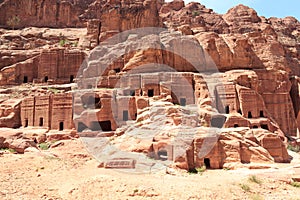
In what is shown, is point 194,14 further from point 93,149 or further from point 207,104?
point 93,149

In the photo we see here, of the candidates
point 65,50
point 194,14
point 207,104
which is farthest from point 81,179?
point 194,14

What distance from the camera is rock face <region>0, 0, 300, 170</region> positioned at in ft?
72.1

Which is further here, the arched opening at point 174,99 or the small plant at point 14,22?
the small plant at point 14,22

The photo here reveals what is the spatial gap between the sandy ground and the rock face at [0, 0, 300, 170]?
7.42 feet

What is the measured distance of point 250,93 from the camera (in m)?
30.2

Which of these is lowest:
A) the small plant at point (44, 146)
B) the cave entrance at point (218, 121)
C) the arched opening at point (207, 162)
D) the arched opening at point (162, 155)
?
the arched opening at point (207, 162)

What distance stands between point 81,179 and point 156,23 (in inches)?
1292

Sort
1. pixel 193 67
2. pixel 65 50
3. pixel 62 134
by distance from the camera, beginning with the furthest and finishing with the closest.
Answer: pixel 65 50, pixel 193 67, pixel 62 134

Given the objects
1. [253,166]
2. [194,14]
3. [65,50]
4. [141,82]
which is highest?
[194,14]

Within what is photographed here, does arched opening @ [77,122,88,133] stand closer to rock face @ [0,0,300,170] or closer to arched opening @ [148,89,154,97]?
rock face @ [0,0,300,170]

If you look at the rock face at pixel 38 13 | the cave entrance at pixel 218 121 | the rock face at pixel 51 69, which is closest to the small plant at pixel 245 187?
the cave entrance at pixel 218 121

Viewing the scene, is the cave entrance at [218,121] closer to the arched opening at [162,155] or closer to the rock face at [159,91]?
the rock face at [159,91]

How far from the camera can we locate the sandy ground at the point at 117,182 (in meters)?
13.4

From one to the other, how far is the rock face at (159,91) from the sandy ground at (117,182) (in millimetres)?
2263
